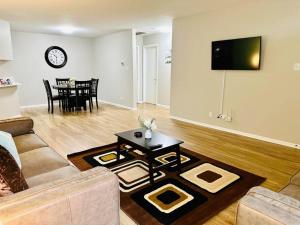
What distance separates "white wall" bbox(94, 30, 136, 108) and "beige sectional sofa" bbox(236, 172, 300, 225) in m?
5.90

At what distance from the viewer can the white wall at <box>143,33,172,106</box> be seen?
717cm

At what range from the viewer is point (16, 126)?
272 cm

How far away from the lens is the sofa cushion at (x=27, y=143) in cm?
232

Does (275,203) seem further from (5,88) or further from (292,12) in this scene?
(5,88)

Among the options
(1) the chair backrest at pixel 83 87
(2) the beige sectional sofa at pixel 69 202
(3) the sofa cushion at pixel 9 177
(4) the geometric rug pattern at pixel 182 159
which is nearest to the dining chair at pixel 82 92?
(1) the chair backrest at pixel 83 87

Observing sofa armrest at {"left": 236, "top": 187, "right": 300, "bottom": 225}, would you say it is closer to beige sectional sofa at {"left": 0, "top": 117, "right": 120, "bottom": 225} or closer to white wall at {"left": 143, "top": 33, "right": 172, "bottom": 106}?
beige sectional sofa at {"left": 0, "top": 117, "right": 120, "bottom": 225}

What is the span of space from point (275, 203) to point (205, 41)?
165 inches

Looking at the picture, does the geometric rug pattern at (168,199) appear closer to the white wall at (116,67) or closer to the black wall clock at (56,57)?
the white wall at (116,67)

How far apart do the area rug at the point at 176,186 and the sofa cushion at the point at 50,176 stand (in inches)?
25.7

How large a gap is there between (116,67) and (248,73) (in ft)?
15.0

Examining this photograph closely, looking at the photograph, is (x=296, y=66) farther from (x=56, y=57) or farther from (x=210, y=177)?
(x=56, y=57)

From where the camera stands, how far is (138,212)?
202 cm

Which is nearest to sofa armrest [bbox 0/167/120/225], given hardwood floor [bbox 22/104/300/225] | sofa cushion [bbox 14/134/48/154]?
hardwood floor [bbox 22/104/300/225]

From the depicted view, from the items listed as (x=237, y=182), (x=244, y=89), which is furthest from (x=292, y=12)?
(x=237, y=182)
